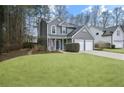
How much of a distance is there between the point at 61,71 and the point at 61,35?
0.78 meters

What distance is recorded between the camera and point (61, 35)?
5043 millimetres

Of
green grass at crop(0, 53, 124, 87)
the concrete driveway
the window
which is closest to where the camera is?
green grass at crop(0, 53, 124, 87)

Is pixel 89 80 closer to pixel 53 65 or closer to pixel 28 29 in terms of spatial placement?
pixel 53 65

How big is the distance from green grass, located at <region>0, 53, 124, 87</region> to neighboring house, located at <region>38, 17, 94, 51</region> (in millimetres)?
245

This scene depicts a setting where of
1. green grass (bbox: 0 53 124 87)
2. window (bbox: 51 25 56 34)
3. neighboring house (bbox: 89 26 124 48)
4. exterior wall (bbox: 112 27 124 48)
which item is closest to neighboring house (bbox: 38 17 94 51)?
window (bbox: 51 25 56 34)

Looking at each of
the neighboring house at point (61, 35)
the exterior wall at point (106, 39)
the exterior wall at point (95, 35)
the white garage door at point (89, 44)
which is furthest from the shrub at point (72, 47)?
the exterior wall at point (106, 39)

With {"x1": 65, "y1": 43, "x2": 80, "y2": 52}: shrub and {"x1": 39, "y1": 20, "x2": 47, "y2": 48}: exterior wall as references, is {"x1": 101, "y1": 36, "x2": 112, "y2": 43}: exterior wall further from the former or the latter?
{"x1": 39, "y1": 20, "x2": 47, "y2": 48}: exterior wall

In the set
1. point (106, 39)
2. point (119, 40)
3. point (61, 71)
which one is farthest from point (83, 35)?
point (61, 71)

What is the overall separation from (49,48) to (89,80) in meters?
1.05

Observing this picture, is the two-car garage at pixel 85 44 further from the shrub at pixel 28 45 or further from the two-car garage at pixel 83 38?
the shrub at pixel 28 45

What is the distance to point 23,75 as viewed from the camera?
15.4 ft

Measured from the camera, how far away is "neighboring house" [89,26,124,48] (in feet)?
15.9

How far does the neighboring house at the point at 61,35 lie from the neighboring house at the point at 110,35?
0.13 meters
